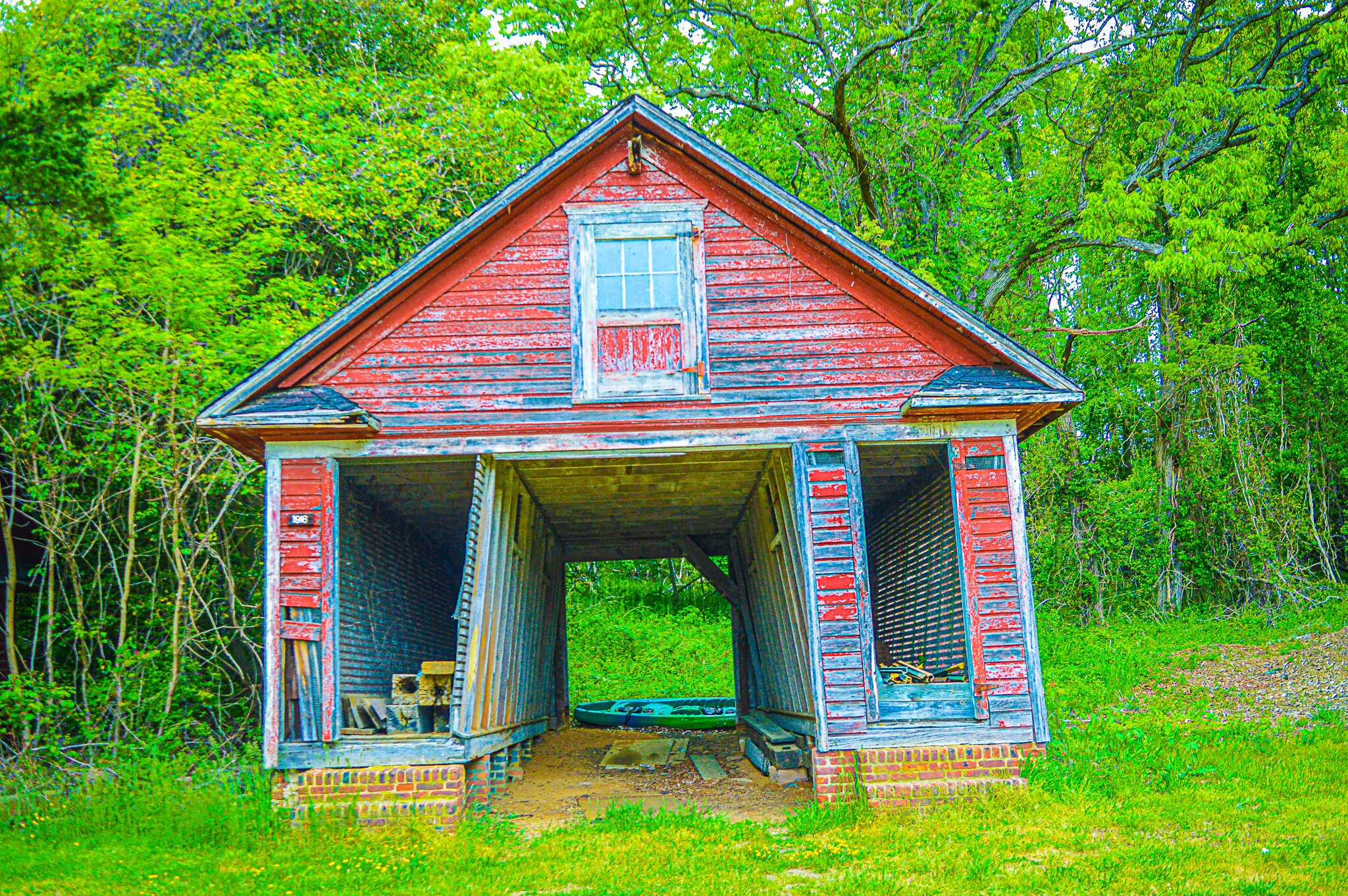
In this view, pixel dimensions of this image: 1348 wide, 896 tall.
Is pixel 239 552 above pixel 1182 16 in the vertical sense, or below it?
below

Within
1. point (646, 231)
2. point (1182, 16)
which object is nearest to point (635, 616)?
point (646, 231)

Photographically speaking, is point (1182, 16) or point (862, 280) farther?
point (1182, 16)

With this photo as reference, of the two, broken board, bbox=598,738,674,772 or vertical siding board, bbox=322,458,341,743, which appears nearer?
vertical siding board, bbox=322,458,341,743

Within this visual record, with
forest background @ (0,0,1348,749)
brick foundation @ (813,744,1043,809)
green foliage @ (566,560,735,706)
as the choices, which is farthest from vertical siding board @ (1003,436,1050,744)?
green foliage @ (566,560,735,706)

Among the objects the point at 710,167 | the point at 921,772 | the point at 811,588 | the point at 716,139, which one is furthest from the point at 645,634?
the point at 710,167

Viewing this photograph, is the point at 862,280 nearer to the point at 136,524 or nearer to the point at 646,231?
the point at 646,231

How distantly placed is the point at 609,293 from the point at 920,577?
16.8ft

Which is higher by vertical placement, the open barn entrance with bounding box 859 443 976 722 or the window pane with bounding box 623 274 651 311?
the window pane with bounding box 623 274 651 311

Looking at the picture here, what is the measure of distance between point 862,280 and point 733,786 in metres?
5.79

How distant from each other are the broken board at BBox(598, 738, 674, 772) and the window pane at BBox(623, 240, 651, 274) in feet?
21.3

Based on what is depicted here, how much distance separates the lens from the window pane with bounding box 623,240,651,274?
9.33 m

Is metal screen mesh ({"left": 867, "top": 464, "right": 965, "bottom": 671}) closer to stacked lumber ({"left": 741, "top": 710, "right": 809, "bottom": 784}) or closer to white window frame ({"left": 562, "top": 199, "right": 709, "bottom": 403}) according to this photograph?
stacked lumber ({"left": 741, "top": 710, "right": 809, "bottom": 784})

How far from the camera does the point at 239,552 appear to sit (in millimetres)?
14680

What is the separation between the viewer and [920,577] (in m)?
11.4
